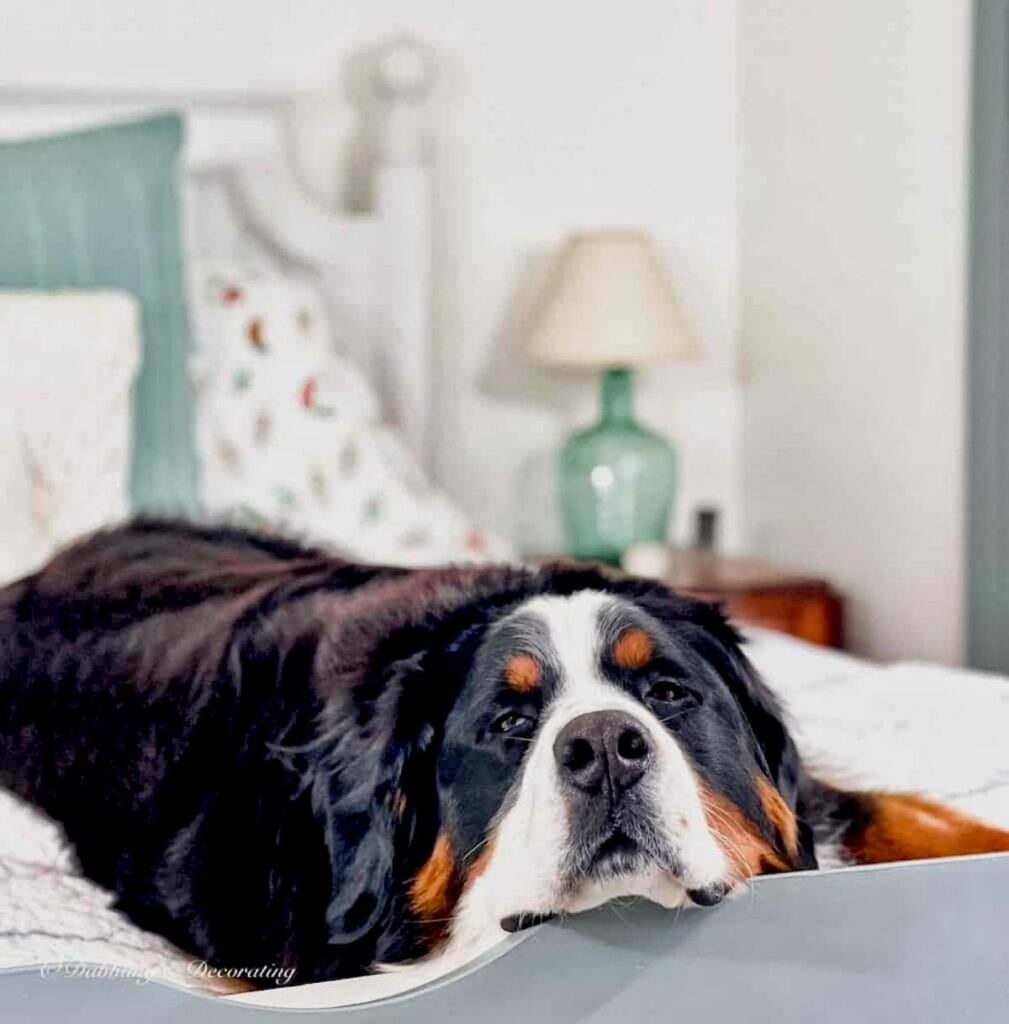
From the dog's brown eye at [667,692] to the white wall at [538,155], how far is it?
2.14 meters

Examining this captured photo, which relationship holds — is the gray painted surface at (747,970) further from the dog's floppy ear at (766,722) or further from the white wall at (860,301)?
the white wall at (860,301)

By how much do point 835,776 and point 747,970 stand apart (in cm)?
20

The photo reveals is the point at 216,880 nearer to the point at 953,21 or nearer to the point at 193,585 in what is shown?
the point at 193,585

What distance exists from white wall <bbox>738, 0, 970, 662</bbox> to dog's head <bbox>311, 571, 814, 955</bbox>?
1.85 m

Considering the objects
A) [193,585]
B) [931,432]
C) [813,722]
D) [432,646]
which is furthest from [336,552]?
[931,432]

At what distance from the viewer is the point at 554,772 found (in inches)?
33.8

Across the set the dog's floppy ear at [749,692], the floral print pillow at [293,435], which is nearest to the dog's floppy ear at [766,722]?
the dog's floppy ear at [749,692]

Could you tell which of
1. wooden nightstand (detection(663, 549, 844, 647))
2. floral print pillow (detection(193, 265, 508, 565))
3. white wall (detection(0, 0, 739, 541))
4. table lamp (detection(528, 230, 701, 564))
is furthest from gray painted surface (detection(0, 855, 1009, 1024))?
white wall (detection(0, 0, 739, 541))

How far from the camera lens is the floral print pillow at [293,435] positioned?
2311 mm

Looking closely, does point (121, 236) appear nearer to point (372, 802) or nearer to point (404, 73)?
point (404, 73)

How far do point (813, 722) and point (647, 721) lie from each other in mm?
512

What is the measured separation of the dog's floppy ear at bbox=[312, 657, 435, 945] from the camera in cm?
91

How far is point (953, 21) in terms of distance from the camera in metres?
2.66

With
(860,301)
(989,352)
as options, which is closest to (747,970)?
(989,352)
